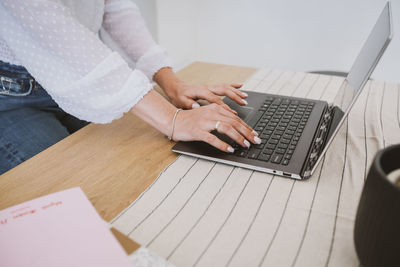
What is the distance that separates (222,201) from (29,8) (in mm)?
516

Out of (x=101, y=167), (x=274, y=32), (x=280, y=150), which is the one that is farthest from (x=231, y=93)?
(x=274, y=32)

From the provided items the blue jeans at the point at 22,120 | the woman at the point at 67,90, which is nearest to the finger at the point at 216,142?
the woman at the point at 67,90

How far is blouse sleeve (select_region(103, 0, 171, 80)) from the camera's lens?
103 cm

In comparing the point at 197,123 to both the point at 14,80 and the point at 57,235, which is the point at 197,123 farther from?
the point at 14,80

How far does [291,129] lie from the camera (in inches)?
29.2

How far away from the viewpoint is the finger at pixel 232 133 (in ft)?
2.22

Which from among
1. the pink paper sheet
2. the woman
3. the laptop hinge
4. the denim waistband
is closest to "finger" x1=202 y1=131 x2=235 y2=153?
the woman

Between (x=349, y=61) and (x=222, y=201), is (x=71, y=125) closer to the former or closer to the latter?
(x=222, y=201)

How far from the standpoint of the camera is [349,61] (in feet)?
7.41

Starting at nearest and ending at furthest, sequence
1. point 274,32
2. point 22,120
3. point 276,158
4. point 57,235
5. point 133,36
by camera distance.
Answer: point 57,235
point 276,158
point 22,120
point 133,36
point 274,32

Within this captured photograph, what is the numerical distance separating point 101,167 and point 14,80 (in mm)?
366

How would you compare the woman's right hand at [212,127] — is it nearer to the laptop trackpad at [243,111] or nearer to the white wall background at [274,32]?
the laptop trackpad at [243,111]

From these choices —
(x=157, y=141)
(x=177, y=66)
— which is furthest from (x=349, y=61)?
(x=157, y=141)

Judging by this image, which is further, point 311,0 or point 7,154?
point 311,0
